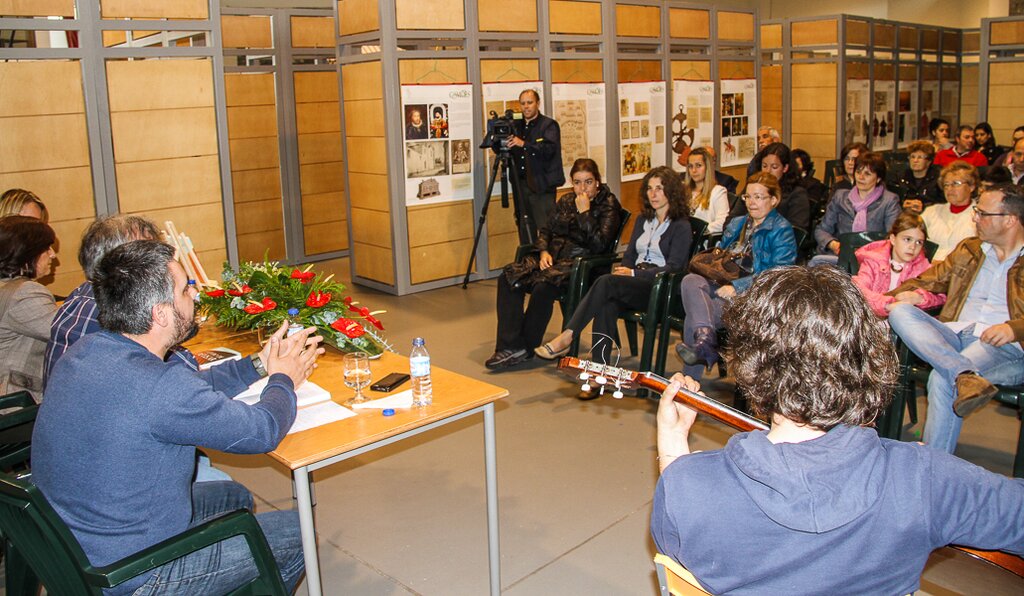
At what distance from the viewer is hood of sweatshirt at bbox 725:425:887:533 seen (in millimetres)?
1369

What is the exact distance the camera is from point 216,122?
5871 mm

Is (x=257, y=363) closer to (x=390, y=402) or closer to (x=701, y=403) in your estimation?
(x=390, y=402)

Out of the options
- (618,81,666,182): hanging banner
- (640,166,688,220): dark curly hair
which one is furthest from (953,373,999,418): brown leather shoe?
(618,81,666,182): hanging banner

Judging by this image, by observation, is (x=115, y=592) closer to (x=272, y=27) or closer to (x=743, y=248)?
(x=743, y=248)

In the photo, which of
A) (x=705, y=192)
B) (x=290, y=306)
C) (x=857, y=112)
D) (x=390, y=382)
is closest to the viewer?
(x=390, y=382)

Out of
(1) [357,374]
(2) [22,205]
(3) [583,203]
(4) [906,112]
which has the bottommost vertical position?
(1) [357,374]

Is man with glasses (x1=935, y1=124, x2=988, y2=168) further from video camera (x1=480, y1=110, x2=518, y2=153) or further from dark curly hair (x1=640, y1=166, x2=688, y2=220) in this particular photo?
dark curly hair (x1=640, y1=166, x2=688, y2=220)

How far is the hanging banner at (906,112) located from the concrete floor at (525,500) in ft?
33.7

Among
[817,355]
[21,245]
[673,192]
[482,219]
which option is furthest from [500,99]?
[817,355]

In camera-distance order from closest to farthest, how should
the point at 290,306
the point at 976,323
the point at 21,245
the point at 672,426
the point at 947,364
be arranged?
the point at 672,426, the point at 290,306, the point at 21,245, the point at 947,364, the point at 976,323

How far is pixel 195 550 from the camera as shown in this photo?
2088 mm

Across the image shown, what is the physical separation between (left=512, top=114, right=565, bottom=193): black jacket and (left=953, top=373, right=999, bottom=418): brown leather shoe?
181 inches

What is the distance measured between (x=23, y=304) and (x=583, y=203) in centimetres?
337

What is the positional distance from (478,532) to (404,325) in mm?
3270
